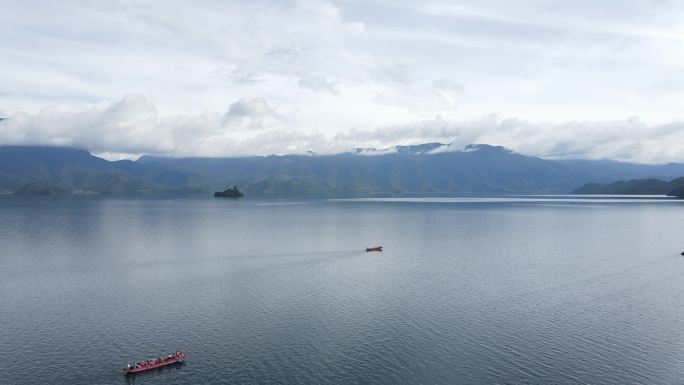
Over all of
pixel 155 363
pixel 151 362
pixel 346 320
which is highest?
pixel 346 320

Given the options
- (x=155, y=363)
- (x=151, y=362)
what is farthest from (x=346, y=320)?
(x=151, y=362)

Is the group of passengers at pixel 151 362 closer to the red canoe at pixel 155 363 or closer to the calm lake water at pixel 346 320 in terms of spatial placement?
the red canoe at pixel 155 363

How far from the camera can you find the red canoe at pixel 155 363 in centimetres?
7281

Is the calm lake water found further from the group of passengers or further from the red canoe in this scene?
the group of passengers

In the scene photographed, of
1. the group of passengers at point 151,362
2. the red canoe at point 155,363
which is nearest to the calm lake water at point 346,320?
the red canoe at point 155,363

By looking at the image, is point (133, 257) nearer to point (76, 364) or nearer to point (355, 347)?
point (76, 364)

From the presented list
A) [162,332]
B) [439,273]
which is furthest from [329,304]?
[439,273]

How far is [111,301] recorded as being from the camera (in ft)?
367

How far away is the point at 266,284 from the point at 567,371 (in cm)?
8055

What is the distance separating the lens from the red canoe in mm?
72812

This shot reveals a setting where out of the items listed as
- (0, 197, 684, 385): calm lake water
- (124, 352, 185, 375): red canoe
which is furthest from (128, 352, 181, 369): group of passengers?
(0, 197, 684, 385): calm lake water

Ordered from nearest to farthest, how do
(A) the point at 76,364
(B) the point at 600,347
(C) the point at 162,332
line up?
(A) the point at 76,364
(B) the point at 600,347
(C) the point at 162,332

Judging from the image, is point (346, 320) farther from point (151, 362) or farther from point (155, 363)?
point (151, 362)

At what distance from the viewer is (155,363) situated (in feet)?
245
